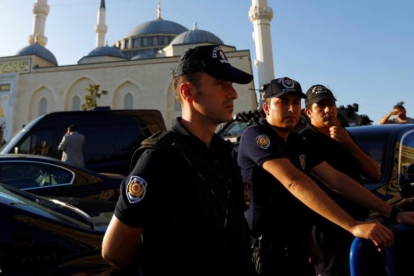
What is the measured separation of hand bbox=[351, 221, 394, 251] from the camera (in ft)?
4.96

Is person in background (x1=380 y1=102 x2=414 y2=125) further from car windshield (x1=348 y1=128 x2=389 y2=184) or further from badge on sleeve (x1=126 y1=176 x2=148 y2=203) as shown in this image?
badge on sleeve (x1=126 y1=176 x2=148 y2=203)

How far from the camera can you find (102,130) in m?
7.36

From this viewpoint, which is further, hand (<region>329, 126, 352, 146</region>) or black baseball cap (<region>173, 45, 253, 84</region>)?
hand (<region>329, 126, 352, 146</region>)

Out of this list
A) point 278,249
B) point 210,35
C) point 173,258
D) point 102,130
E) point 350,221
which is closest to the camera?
point 173,258

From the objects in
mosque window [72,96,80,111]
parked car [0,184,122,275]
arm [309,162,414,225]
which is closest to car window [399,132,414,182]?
arm [309,162,414,225]

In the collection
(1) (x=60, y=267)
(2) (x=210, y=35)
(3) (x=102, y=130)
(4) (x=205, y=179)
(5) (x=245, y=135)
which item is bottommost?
(1) (x=60, y=267)

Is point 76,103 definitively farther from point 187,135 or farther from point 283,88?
point 187,135

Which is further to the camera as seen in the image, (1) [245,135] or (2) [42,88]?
(2) [42,88]

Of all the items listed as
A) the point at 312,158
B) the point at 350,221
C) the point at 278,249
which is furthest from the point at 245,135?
the point at 350,221

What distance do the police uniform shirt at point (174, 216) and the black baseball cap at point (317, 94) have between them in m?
Result: 1.56

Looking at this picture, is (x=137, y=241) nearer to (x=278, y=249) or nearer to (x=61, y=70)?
(x=278, y=249)

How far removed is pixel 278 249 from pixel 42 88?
138 ft

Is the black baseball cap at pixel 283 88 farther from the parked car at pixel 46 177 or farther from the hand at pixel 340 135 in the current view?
the parked car at pixel 46 177

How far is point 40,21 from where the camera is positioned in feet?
146
